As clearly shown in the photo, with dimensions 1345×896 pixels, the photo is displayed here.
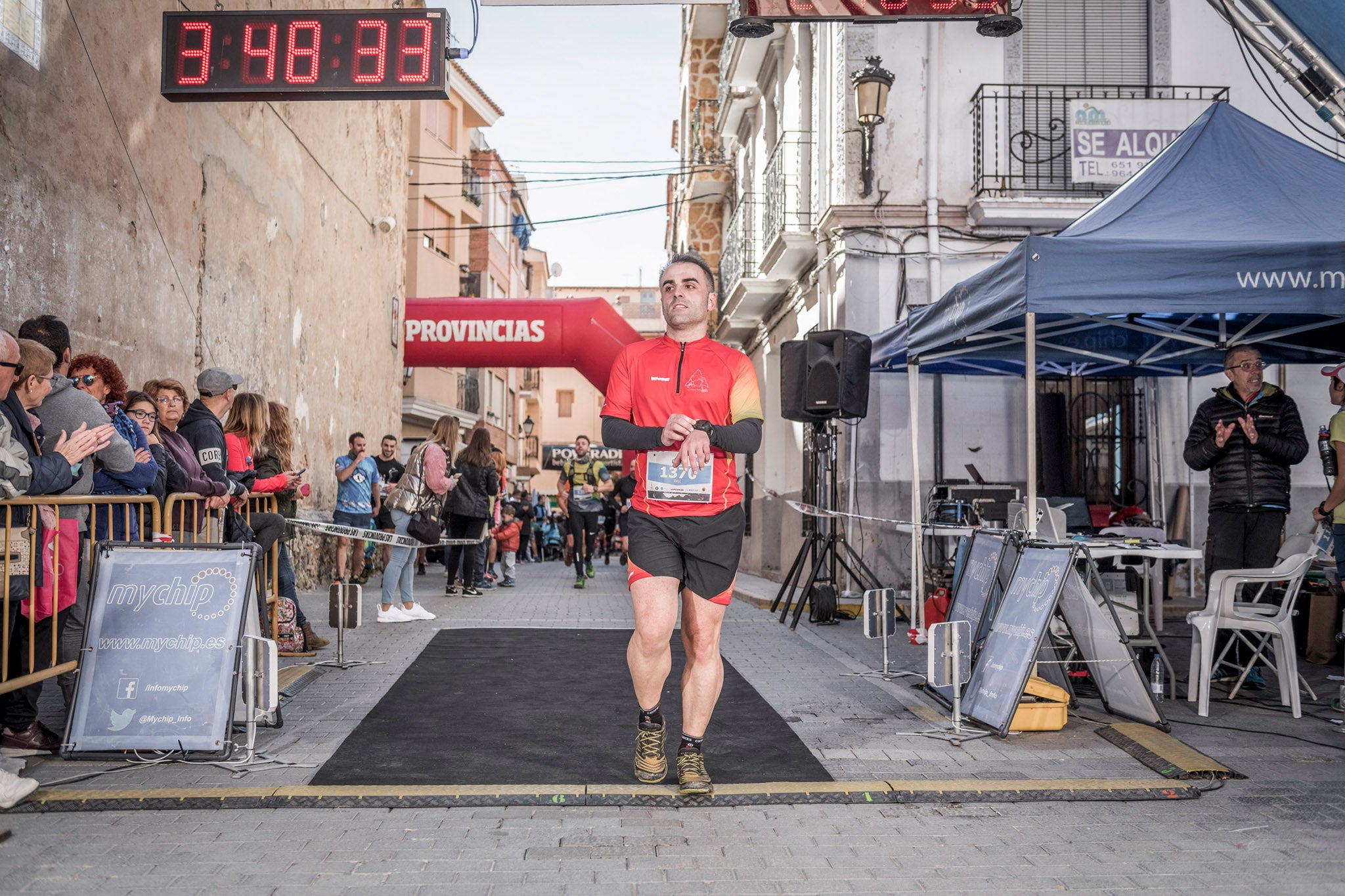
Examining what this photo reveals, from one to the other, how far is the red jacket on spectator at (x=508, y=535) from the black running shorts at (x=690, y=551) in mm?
12414

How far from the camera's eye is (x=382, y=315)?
65.6ft

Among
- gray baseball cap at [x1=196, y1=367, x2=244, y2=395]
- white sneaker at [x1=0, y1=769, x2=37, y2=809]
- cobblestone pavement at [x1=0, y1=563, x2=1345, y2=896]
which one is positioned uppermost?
gray baseball cap at [x1=196, y1=367, x2=244, y2=395]

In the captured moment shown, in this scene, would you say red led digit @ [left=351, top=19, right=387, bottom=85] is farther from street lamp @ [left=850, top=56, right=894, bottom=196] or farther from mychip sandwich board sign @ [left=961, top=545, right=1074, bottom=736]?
street lamp @ [left=850, top=56, right=894, bottom=196]

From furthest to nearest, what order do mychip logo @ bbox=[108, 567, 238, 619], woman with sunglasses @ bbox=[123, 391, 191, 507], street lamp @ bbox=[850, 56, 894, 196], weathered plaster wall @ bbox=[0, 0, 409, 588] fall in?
street lamp @ bbox=[850, 56, 894, 196]
weathered plaster wall @ bbox=[0, 0, 409, 588]
woman with sunglasses @ bbox=[123, 391, 191, 507]
mychip logo @ bbox=[108, 567, 238, 619]

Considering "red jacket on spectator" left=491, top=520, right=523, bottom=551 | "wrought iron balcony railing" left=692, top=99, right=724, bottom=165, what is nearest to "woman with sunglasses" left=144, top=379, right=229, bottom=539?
"red jacket on spectator" left=491, top=520, right=523, bottom=551

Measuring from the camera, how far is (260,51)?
8.70 meters

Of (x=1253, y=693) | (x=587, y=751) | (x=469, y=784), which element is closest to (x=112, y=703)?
(x=469, y=784)

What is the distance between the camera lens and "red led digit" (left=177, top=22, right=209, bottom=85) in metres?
8.80

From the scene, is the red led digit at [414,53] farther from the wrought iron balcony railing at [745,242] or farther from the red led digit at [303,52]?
the wrought iron balcony railing at [745,242]

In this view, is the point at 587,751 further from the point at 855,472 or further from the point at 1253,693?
the point at 855,472

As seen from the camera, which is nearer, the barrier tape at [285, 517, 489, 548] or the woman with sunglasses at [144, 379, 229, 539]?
the woman with sunglasses at [144, 379, 229, 539]

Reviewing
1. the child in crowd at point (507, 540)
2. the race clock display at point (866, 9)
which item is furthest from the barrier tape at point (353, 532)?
the child in crowd at point (507, 540)

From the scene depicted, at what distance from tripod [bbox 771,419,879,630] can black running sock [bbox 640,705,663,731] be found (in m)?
5.88

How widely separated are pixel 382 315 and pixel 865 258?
9.61 m
